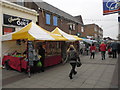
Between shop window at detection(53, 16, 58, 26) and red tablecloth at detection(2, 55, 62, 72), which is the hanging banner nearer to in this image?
red tablecloth at detection(2, 55, 62, 72)

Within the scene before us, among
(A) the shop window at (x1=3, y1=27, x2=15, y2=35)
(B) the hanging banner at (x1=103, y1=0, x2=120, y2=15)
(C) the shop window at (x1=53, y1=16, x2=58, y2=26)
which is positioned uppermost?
(C) the shop window at (x1=53, y1=16, x2=58, y2=26)

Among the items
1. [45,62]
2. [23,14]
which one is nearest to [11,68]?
[45,62]

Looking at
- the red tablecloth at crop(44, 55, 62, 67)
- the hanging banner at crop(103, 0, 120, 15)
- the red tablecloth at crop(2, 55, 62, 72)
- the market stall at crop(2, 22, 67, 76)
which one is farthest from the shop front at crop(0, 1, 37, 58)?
the hanging banner at crop(103, 0, 120, 15)

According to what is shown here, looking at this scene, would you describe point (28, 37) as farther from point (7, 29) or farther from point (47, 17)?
point (47, 17)

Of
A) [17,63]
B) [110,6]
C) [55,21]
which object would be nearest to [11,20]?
[17,63]

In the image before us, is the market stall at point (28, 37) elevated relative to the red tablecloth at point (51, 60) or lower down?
elevated

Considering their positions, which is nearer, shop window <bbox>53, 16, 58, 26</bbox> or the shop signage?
the shop signage

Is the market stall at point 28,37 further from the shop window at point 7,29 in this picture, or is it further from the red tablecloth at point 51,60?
the shop window at point 7,29

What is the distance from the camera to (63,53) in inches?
397

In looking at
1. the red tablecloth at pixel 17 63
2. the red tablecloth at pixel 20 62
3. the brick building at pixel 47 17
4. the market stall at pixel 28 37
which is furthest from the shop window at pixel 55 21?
the red tablecloth at pixel 17 63

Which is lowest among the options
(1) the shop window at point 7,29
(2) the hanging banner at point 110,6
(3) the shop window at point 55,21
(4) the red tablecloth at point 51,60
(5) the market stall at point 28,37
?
(4) the red tablecloth at point 51,60

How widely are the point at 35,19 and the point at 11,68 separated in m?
7.11

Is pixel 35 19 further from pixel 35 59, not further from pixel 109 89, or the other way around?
pixel 109 89

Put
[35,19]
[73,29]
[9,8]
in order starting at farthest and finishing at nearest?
1. [73,29]
2. [35,19]
3. [9,8]
